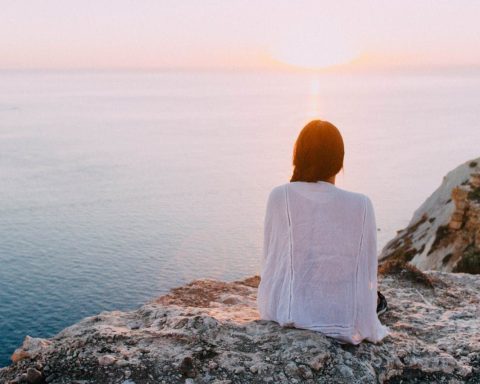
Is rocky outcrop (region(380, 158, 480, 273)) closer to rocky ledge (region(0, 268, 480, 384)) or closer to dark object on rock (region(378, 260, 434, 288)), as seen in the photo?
dark object on rock (region(378, 260, 434, 288))

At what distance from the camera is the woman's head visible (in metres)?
7.66

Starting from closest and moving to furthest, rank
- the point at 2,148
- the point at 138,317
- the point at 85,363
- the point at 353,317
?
the point at 85,363 < the point at 353,317 < the point at 138,317 < the point at 2,148

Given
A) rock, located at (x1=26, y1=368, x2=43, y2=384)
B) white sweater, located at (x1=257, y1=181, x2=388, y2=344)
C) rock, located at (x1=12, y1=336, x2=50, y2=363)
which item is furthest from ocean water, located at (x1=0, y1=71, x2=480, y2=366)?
rock, located at (x1=26, y1=368, x2=43, y2=384)

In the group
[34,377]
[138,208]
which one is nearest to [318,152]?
[34,377]

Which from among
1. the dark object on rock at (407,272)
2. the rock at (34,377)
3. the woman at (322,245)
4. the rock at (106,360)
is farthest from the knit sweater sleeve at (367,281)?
the dark object on rock at (407,272)

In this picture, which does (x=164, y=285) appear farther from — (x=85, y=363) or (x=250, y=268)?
(x=85, y=363)

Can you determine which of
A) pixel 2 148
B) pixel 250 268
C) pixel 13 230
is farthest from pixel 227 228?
pixel 2 148

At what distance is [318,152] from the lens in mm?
7762

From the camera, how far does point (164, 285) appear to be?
76.2 m

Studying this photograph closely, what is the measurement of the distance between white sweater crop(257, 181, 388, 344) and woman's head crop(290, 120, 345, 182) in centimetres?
17

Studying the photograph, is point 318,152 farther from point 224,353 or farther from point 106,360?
point 106,360

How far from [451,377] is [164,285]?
69.7 meters

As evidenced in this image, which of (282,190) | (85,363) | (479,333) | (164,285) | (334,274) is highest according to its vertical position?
(282,190)

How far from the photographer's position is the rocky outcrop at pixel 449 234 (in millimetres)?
33656
